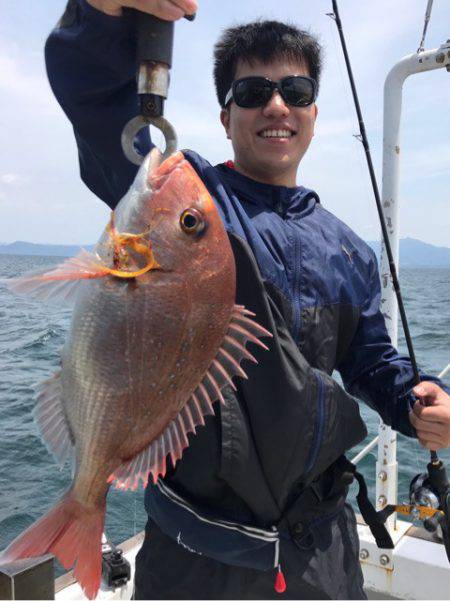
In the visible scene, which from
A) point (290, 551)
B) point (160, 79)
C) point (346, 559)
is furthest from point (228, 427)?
point (160, 79)

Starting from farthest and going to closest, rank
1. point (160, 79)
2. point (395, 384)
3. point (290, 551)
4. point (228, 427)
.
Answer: point (395, 384)
point (290, 551)
point (228, 427)
point (160, 79)

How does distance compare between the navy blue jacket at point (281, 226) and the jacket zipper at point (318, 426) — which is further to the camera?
the jacket zipper at point (318, 426)

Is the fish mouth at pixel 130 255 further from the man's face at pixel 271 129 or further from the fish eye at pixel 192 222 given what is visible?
the man's face at pixel 271 129

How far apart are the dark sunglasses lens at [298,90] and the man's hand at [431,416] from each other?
1364mm

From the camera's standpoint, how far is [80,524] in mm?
1562

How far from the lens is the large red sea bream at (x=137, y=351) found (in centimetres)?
152

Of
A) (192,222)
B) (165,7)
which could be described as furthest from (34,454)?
(165,7)

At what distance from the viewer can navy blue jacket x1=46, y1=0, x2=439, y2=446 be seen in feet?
5.98

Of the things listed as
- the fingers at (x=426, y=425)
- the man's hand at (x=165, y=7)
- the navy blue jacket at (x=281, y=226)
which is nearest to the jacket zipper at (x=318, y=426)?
the navy blue jacket at (x=281, y=226)

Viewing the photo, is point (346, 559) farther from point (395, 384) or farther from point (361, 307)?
point (361, 307)

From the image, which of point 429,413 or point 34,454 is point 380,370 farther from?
point 34,454

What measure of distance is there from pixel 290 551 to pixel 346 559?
0.36 m

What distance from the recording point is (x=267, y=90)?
2309 millimetres

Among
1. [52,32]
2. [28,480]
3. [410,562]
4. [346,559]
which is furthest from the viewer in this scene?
[28,480]
